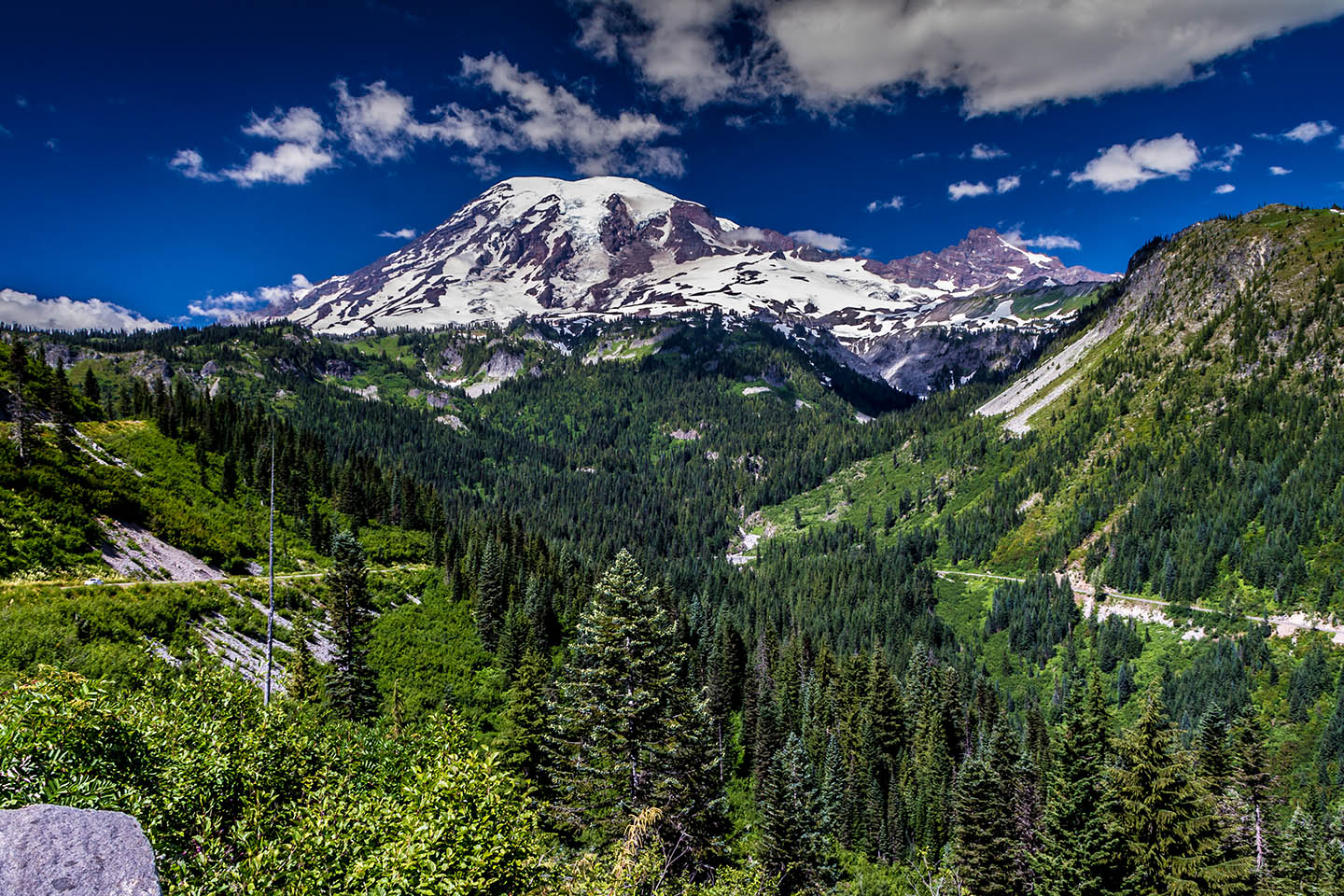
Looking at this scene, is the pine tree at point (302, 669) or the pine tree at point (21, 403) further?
the pine tree at point (21, 403)

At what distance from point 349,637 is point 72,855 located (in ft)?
131

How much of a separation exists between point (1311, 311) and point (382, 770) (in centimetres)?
24611

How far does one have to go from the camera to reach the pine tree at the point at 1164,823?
32.8m

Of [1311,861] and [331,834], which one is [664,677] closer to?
[331,834]


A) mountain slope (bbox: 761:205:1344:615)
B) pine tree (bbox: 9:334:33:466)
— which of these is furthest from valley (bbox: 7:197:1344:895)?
mountain slope (bbox: 761:205:1344:615)

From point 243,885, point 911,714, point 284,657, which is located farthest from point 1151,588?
point 243,885

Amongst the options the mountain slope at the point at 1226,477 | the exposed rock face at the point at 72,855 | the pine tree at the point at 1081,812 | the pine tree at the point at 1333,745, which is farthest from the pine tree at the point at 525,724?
the mountain slope at the point at 1226,477

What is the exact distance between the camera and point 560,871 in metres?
17.1

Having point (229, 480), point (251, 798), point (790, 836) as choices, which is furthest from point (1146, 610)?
point (251, 798)

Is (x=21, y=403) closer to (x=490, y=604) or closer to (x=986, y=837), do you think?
(x=490, y=604)

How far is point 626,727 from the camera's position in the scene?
29719 millimetres

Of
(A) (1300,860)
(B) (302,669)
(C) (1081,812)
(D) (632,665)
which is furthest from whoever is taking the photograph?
(A) (1300,860)

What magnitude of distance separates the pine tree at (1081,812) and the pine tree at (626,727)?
23532 mm

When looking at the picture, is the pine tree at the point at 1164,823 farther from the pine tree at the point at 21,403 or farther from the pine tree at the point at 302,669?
the pine tree at the point at 21,403
